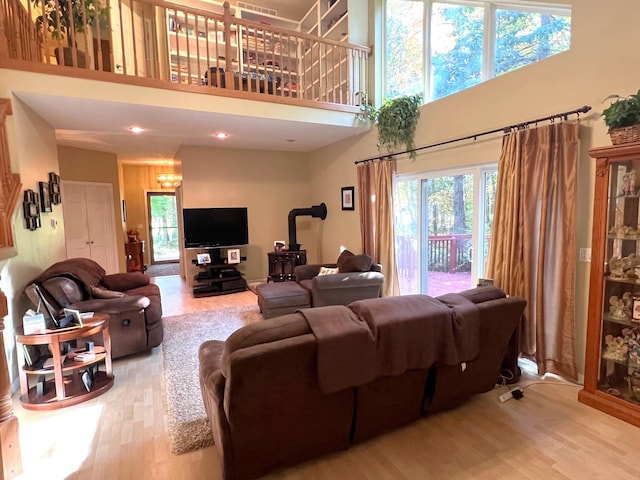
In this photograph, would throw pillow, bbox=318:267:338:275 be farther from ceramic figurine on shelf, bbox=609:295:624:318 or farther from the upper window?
ceramic figurine on shelf, bbox=609:295:624:318

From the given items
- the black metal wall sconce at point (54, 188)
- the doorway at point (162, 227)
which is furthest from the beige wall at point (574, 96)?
the doorway at point (162, 227)

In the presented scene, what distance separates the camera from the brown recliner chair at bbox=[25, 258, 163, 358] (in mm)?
3051

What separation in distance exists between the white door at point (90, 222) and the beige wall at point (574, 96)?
6.34 meters

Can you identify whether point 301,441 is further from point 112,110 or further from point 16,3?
point 16,3

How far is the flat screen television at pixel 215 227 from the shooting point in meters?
5.96

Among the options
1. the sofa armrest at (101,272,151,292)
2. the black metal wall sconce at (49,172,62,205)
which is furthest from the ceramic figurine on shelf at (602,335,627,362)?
the black metal wall sconce at (49,172,62,205)

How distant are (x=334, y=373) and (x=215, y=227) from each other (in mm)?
4922

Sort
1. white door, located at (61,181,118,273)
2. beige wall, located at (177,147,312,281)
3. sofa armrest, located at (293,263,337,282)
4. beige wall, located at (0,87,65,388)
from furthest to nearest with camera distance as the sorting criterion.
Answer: white door, located at (61,181,118,273) < beige wall, located at (177,147,312,281) < sofa armrest, located at (293,263,337,282) < beige wall, located at (0,87,65,388)

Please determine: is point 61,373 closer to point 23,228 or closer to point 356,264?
point 23,228

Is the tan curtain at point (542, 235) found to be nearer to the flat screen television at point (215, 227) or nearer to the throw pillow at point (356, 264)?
the throw pillow at point (356, 264)

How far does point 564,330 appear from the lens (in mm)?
2797

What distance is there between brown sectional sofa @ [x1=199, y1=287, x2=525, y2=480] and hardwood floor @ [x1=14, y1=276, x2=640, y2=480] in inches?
5.7

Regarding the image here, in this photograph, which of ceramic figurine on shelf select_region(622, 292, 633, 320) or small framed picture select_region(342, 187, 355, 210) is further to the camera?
small framed picture select_region(342, 187, 355, 210)

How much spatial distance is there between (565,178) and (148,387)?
3.89m
